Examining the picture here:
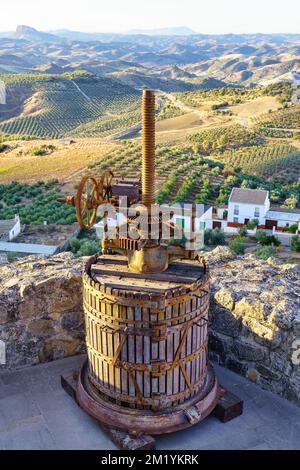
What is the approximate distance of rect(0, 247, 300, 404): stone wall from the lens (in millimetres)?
6008

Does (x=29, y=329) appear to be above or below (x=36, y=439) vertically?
above

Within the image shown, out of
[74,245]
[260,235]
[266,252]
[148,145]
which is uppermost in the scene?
[148,145]

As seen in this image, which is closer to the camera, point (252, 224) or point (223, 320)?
point (223, 320)

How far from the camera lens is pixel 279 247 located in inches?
1132

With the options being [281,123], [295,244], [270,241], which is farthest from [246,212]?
[281,123]

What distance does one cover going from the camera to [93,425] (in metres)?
5.66

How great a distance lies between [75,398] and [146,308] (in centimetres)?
191

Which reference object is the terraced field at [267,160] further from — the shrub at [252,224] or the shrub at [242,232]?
the shrub at [242,232]

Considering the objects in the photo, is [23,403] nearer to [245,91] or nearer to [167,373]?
[167,373]

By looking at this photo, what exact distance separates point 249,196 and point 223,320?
2629cm

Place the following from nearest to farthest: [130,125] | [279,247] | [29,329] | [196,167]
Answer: [29,329]
[279,247]
[196,167]
[130,125]

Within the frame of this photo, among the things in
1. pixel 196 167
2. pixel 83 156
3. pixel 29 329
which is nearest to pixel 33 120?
pixel 83 156

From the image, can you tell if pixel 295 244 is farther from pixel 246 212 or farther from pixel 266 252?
pixel 246 212

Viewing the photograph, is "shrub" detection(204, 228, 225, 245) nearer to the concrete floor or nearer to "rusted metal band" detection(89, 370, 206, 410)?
the concrete floor
